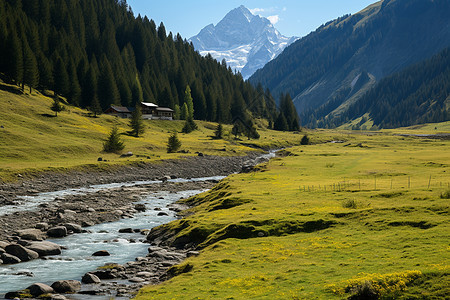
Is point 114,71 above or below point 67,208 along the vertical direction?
above

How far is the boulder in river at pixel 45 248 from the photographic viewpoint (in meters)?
29.3

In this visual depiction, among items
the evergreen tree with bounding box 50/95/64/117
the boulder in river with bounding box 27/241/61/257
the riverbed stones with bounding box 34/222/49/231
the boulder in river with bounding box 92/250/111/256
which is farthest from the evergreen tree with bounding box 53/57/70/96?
the boulder in river with bounding box 92/250/111/256

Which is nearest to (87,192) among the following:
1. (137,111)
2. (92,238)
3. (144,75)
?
(92,238)

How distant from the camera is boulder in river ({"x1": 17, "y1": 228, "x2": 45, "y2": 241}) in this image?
33.7m

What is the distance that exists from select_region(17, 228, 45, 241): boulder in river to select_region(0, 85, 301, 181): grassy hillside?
90.1 feet

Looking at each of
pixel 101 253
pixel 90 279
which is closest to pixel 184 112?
pixel 101 253

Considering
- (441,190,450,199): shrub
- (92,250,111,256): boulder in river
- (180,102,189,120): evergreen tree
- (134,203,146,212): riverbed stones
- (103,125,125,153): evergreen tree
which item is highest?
(180,102,189,120): evergreen tree

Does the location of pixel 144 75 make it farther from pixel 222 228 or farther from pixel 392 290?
pixel 392 290

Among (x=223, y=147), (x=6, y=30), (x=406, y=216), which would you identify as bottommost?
(x=406, y=216)

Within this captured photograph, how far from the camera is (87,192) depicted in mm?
58656

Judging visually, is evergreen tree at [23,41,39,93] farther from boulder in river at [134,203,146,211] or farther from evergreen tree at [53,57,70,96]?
boulder in river at [134,203,146,211]

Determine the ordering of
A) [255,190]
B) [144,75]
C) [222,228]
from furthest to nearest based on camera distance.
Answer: [144,75], [255,190], [222,228]

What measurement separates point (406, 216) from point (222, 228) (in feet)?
48.8

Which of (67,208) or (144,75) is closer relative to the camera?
(67,208)
